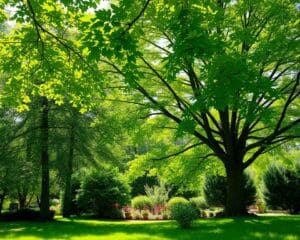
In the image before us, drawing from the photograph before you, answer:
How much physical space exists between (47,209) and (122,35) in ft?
64.4

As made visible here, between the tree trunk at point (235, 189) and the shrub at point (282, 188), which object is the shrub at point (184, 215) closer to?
the tree trunk at point (235, 189)

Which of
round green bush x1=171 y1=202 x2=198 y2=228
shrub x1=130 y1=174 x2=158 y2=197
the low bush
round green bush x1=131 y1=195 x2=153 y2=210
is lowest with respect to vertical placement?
round green bush x1=171 y1=202 x2=198 y2=228

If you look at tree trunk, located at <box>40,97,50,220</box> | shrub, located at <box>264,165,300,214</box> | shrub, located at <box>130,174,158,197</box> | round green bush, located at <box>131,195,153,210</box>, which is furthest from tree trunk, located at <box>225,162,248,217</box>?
shrub, located at <box>130,174,158,197</box>

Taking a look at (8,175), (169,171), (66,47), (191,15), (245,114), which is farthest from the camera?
(8,175)

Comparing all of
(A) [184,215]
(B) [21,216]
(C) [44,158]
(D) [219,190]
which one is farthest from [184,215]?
(B) [21,216]

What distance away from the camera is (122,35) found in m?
5.60

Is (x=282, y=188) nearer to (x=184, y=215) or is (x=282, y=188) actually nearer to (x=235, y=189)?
(x=235, y=189)

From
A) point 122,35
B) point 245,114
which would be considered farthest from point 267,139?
point 122,35

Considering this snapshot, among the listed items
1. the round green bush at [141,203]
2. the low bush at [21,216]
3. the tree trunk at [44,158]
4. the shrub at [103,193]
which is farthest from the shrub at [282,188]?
the low bush at [21,216]

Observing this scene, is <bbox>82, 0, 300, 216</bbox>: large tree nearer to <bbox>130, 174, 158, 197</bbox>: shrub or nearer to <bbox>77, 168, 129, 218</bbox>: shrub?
<bbox>77, 168, 129, 218</bbox>: shrub

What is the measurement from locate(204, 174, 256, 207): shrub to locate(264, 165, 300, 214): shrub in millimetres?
1055

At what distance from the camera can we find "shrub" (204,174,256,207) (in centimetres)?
2561

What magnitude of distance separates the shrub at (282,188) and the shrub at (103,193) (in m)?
9.70

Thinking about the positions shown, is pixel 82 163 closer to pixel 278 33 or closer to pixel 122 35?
pixel 278 33
